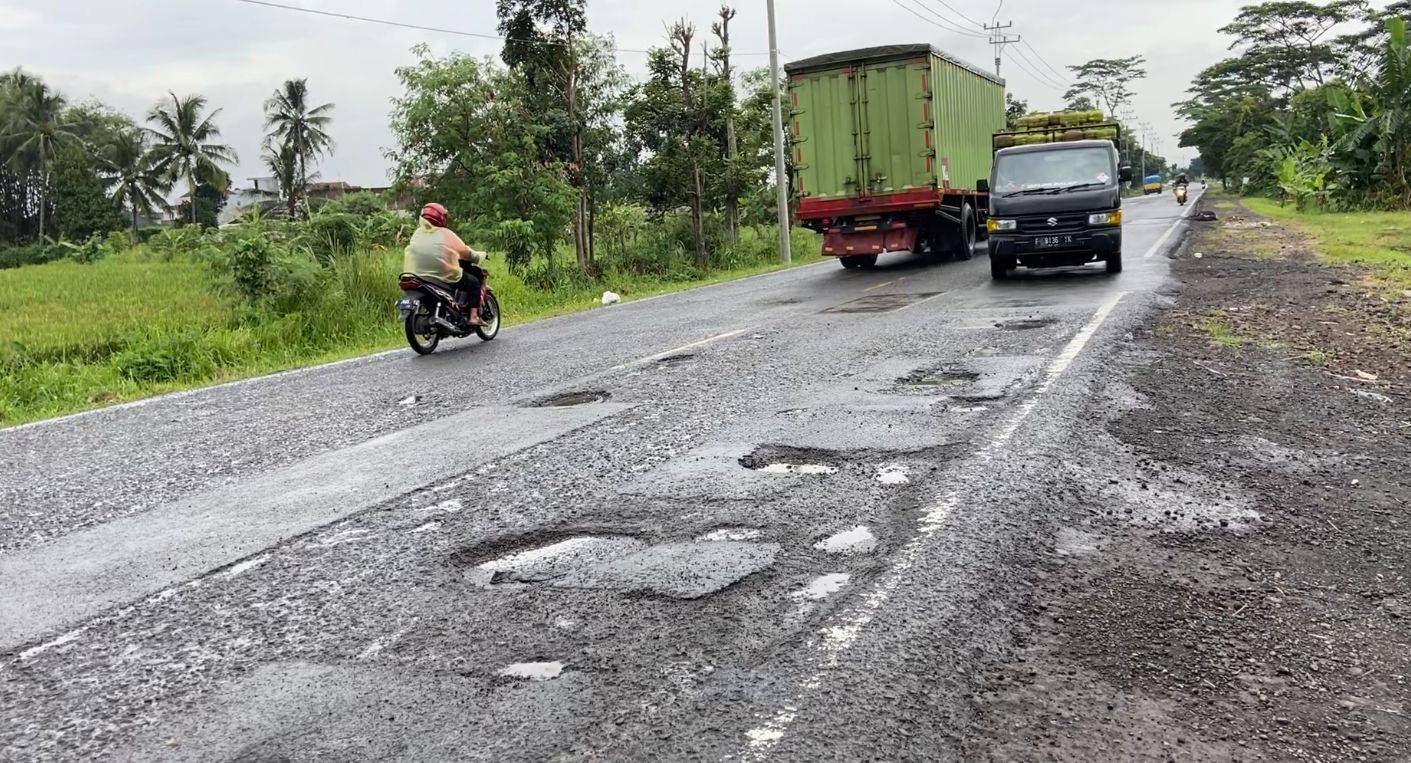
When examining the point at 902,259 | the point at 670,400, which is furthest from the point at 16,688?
the point at 902,259

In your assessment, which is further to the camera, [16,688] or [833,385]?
[833,385]

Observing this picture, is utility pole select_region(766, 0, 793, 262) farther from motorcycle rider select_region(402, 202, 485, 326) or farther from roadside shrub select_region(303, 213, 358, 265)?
motorcycle rider select_region(402, 202, 485, 326)

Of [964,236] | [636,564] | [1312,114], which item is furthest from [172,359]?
[1312,114]

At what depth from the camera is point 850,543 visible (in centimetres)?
381

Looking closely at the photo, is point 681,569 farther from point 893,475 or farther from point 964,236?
point 964,236

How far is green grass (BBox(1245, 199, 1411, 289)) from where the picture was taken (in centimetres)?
1413

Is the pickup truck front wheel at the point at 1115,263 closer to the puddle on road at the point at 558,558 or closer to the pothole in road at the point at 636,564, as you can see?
the pothole in road at the point at 636,564

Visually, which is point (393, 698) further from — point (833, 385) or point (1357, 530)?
point (833, 385)

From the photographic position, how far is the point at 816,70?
18.4 m

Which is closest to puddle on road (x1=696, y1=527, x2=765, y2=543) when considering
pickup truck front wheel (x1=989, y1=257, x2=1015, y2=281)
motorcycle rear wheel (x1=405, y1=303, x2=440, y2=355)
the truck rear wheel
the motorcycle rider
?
motorcycle rear wheel (x1=405, y1=303, x2=440, y2=355)

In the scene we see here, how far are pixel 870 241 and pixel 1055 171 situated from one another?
4.39m

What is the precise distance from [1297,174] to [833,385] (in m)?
34.0

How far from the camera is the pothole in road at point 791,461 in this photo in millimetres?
4906

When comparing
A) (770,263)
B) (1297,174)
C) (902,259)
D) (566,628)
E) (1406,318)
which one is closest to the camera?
(566,628)
